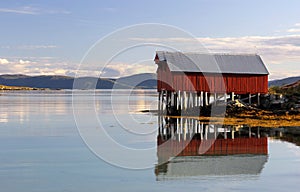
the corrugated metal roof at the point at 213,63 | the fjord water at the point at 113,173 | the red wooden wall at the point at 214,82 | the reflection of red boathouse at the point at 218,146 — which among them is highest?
the corrugated metal roof at the point at 213,63

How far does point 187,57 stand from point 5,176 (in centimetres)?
3705

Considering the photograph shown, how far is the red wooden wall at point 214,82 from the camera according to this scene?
52.3 metres

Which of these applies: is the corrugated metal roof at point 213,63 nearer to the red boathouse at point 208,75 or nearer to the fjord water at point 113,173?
the red boathouse at point 208,75

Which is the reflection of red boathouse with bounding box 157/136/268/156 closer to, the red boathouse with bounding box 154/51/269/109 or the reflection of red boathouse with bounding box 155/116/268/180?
the reflection of red boathouse with bounding box 155/116/268/180

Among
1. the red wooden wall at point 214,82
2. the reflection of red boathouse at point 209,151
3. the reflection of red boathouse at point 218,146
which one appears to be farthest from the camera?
the red wooden wall at point 214,82

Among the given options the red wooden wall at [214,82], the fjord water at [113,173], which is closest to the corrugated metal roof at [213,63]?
the red wooden wall at [214,82]

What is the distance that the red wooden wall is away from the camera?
52344 mm

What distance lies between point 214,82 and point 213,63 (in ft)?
7.24

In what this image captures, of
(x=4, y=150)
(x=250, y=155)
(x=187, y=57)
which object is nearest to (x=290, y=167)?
(x=250, y=155)

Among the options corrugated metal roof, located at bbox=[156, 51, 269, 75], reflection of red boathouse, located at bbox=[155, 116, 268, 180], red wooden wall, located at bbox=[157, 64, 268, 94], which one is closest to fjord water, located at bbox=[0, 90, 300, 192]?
reflection of red boathouse, located at bbox=[155, 116, 268, 180]

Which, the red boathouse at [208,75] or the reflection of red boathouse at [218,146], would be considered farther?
the red boathouse at [208,75]

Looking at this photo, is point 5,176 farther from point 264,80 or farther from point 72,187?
point 264,80

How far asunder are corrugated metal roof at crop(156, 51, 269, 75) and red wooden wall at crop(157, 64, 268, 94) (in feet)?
1.78

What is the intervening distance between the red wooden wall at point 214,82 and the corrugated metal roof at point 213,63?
1.78 ft
